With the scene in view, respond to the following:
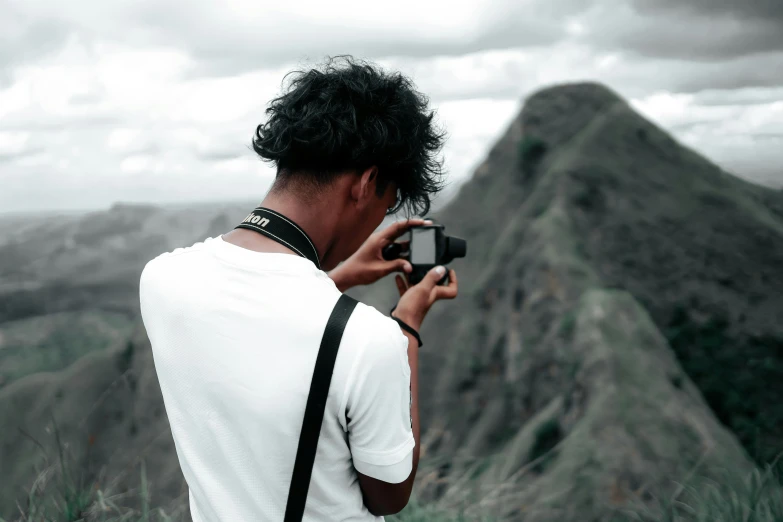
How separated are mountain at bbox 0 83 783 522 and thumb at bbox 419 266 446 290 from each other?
9.67 feet

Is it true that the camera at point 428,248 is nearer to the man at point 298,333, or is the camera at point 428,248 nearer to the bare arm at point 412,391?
the bare arm at point 412,391

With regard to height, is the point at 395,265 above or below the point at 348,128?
below

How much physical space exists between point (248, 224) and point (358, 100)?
14.9 inches

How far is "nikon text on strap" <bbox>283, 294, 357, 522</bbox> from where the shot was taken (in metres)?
1.14

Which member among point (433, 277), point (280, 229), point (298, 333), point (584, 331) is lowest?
point (584, 331)

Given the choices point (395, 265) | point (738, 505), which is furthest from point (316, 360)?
point (738, 505)

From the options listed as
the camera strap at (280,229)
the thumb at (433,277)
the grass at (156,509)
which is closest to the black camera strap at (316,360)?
the camera strap at (280,229)

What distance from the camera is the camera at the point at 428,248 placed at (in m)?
2.04

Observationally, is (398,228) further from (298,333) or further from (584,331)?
(584,331)

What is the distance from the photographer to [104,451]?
1472 cm

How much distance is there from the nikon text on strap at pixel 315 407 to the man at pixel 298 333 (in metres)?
0.01

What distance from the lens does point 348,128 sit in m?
1.40

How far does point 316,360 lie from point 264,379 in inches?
4.7

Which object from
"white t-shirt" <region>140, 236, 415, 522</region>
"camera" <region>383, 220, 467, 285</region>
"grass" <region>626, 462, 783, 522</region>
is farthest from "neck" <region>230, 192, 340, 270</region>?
"grass" <region>626, 462, 783, 522</region>
